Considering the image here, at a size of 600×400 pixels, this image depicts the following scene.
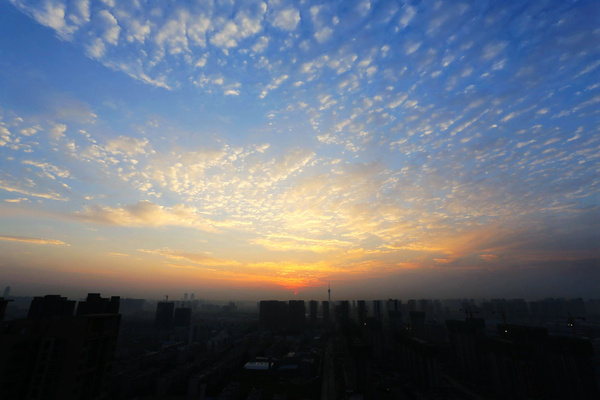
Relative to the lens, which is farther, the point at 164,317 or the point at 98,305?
the point at 164,317

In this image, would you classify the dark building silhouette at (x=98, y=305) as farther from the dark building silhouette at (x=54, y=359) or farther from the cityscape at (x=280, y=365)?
the dark building silhouette at (x=54, y=359)

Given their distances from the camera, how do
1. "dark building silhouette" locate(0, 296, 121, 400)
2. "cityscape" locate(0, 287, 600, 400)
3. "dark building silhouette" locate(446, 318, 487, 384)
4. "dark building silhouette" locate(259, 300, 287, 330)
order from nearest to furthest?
"dark building silhouette" locate(0, 296, 121, 400)
"cityscape" locate(0, 287, 600, 400)
"dark building silhouette" locate(446, 318, 487, 384)
"dark building silhouette" locate(259, 300, 287, 330)

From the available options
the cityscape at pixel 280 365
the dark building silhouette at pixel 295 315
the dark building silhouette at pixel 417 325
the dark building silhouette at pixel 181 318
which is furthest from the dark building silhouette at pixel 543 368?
the dark building silhouette at pixel 181 318

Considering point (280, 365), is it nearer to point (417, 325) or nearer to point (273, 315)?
point (417, 325)

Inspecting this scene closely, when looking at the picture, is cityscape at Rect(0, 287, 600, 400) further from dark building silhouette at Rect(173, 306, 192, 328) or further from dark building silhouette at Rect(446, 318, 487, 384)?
dark building silhouette at Rect(173, 306, 192, 328)

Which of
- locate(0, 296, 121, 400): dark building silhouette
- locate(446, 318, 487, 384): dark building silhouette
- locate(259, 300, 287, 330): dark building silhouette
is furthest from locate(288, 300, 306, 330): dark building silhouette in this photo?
locate(0, 296, 121, 400): dark building silhouette

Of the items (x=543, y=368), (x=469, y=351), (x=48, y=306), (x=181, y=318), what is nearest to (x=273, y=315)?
(x=181, y=318)

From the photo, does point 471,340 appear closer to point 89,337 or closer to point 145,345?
point 89,337
